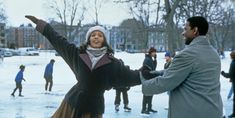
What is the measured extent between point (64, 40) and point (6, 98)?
1320cm

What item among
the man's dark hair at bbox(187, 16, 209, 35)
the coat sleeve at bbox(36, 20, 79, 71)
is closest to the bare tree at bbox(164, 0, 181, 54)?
the coat sleeve at bbox(36, 20, 79, 71)

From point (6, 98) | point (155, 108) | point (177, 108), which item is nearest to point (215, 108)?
point (177, 108)

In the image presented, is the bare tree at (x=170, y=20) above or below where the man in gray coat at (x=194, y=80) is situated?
above

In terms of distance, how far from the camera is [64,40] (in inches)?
187

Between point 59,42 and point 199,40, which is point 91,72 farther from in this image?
point 199,40

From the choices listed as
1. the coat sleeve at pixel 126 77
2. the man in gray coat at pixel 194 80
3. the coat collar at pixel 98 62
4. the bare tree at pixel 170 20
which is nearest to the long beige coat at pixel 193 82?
the man in gray coat at pixel 194 80

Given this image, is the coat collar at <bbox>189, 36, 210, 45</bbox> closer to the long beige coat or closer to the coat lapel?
the long beige coat

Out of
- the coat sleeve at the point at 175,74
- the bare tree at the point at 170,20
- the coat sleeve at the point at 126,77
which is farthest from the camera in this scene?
the bare tree at the point at 170,20

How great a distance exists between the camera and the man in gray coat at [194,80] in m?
3.90

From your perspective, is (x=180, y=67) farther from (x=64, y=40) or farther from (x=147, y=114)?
(x=147, y=114)

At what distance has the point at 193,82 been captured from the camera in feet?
12.8

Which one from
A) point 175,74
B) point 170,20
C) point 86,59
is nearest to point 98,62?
point 86,59

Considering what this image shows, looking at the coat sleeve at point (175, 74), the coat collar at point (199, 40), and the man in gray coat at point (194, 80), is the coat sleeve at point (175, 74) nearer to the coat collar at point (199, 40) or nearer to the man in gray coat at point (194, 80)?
the man in gray coat at point (194, 80)

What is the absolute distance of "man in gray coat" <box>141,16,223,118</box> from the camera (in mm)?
3900
